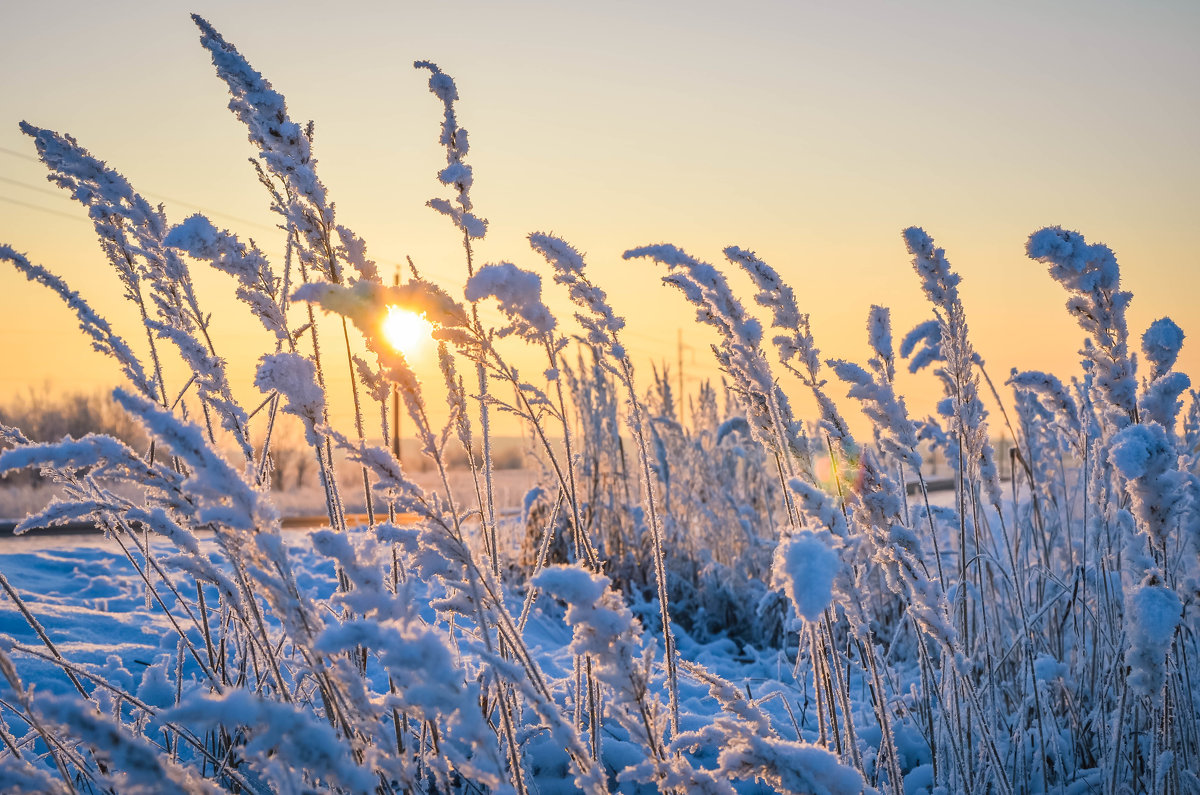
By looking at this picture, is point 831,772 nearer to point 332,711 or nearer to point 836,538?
point 836,538

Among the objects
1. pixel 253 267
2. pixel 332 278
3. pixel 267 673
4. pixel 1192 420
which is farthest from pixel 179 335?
pixel 1192 420

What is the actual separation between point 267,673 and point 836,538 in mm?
1462

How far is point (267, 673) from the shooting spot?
198cm

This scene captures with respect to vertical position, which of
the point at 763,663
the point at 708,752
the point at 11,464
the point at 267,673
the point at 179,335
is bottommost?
the point at 763,663

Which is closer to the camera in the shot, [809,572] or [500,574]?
[809,572]

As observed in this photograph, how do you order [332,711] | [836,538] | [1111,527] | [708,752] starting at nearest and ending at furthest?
[836,538] → [332,711] → [708,752] → [1111,527]

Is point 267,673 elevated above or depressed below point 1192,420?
below

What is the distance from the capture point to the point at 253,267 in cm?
184

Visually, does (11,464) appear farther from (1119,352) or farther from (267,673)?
(1119,352)

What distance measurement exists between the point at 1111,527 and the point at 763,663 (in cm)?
200

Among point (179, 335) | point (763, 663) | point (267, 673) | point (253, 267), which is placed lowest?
point (763, 663)

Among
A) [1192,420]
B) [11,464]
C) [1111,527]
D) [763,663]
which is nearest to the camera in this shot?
[11,464]

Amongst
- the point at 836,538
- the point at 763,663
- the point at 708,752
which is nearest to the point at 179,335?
the point at 836,538

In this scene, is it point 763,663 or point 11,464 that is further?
point 763,663
